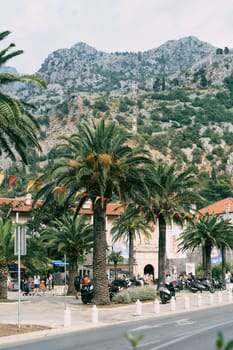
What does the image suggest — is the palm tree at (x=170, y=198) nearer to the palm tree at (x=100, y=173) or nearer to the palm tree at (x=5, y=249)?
the palm tree at (x=100, y=173)

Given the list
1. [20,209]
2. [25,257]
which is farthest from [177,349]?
[20,209]

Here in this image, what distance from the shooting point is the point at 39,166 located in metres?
157

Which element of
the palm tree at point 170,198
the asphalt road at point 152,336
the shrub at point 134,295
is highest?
the palm tree at point 170,198

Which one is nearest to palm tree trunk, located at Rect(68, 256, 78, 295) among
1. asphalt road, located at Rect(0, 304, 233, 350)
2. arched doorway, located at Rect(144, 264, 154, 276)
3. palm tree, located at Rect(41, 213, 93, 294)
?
palm tree, located at Rect(41, 213, 93, 294)

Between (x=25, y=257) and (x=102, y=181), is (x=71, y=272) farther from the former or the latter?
(x=102, y=181)

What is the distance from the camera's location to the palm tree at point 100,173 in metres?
31.8

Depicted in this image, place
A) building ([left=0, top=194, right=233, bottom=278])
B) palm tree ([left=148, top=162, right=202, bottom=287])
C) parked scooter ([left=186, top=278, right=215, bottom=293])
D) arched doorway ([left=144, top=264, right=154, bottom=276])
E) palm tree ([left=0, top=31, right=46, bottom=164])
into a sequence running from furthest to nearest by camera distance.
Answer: arched doorway ([left=144, top=264, right=154, bottom=276]) → building ([left=0, top=194, right=233, bottom=278]) → parked scooter ([left=186, top=278, right=215, bottom=293]) → palm tree ([left=148, top=162, right=202, bottom=287]) → palm tree ([left=0, top=31, right=46, bottom=164])

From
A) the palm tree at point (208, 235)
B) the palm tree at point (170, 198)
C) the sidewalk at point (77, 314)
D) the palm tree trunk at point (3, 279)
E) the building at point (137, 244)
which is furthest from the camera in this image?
the building at point (137, 244)

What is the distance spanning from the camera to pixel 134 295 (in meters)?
35.9

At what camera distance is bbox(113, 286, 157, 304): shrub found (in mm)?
34250

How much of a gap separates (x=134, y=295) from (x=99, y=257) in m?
5.03

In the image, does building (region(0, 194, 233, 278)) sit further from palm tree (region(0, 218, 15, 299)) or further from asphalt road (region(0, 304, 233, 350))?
asphalt road (region(0, 304, 233, 350))

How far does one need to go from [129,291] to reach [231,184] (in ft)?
360

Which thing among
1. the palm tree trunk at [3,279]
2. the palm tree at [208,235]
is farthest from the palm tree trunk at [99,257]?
the palm tree at [208,235]
